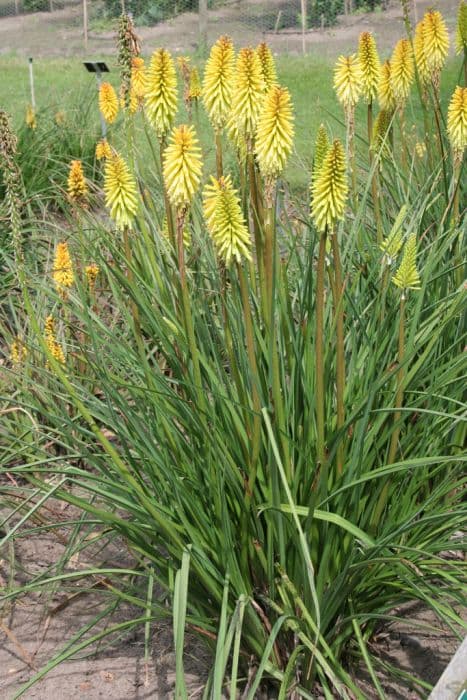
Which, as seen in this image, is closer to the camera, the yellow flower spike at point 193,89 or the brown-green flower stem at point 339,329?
the brown-green flower stem at point 339,329

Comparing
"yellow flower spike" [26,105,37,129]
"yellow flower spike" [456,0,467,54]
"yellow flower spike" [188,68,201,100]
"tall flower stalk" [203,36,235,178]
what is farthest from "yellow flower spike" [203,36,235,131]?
"yellow flower spike" [26,105,37,129]

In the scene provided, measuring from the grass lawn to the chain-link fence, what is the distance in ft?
5.00

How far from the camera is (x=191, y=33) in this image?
21.3m

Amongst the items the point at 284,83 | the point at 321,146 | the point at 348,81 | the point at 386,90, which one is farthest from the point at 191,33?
the point at 321,146

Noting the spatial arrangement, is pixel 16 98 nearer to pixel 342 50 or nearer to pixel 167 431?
pixel 342 50

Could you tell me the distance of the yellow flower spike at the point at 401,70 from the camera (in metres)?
3.39

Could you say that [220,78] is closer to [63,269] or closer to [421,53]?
[421,53]

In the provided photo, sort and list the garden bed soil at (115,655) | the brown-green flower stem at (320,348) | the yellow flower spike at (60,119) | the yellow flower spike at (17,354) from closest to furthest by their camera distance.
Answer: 1. the brown-green flower stem at (320,348)
2. the garden bed soil at (115,655)
3. the yellow flower spike at (17,354)
4. the yellow flower spike at (60,119)

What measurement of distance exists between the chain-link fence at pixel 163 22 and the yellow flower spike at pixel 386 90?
1579cm

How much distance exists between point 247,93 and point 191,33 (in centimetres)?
2007

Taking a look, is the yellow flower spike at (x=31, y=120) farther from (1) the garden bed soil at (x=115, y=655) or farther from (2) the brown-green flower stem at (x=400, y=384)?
(2) the brown-green flower stem at (x=400, y=384)

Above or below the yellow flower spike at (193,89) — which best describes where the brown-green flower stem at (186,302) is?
below

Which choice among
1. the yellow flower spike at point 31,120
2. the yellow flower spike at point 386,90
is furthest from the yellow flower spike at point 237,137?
the yellow flower spike at point 31,120

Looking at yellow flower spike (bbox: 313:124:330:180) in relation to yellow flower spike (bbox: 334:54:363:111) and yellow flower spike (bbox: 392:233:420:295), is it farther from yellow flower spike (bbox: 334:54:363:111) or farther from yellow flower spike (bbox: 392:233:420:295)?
yellow flower spike (bbox: 334:54:363:111)
